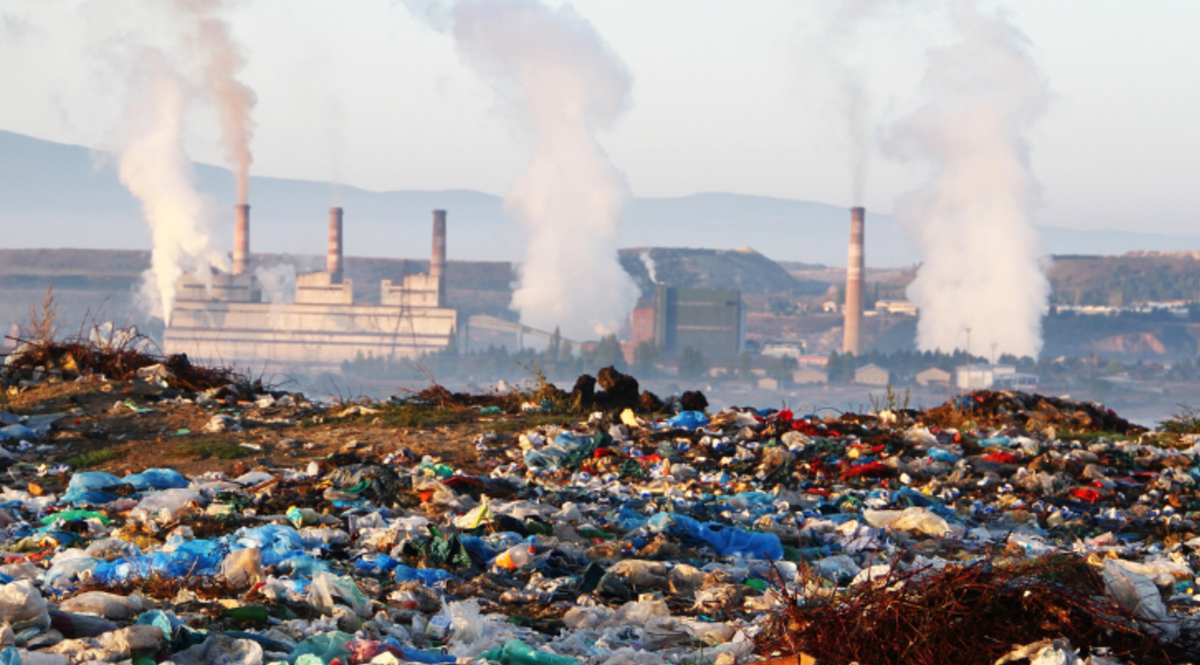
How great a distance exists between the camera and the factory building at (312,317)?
73375 millimetres

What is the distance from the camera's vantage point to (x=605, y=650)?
3.37m

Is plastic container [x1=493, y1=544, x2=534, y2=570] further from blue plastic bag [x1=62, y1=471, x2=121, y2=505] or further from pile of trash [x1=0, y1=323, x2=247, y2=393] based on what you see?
pile of trash [x1=0, y1=323, x2=247, y2=393]

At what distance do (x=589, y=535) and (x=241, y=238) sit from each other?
72.5m

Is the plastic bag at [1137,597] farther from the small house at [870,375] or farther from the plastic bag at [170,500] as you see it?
the small house at [870,375]

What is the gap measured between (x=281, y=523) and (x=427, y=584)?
115 cm

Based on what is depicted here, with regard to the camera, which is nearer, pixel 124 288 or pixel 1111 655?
pixel 1111 655

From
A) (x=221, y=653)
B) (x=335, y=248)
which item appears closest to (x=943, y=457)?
(x=221, y=653)

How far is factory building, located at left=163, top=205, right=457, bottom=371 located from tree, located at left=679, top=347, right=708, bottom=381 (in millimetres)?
17712

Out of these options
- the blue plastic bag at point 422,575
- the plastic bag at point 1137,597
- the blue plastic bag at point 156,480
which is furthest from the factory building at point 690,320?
the plastic bag at point 1137,597

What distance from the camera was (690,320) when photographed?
285ft

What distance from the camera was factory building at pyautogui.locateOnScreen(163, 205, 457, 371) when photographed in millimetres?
73375

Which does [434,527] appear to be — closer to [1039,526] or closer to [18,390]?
[1039,526]

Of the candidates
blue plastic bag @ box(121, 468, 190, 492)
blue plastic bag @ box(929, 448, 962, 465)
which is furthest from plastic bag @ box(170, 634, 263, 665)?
blue plastic bag @ box(929, 448, 962, 465)

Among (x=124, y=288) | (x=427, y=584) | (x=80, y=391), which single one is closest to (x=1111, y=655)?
(x=427, y=584)
